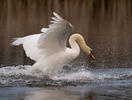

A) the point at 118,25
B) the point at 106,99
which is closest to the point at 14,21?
the point at 118,25

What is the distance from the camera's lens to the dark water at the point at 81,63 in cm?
1021

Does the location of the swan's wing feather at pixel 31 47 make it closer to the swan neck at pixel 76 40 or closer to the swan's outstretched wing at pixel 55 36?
the swan's outstretched wing at pixel 55 36

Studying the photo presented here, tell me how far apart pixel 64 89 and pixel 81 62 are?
4.22 meters

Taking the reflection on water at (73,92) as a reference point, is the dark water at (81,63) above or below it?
above

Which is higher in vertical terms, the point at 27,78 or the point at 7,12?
the point at 7,12

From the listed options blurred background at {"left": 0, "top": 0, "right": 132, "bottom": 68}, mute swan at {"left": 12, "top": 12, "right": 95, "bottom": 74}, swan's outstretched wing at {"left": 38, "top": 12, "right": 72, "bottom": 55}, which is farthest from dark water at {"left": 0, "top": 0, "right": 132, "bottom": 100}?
swan's outstretched wing at {"left": 38, "top": 12, "right": 72, "bottom": 55}

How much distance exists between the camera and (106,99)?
939 cm

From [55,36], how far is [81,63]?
304 centimetres

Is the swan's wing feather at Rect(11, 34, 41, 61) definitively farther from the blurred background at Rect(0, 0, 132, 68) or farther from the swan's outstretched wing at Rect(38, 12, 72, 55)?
the blurred background at Rect(0, 0, 132, 68)

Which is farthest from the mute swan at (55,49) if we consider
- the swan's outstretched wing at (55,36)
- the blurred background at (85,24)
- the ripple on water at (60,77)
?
the blurred background at (85,24)

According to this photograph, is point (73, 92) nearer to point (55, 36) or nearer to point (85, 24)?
point (55, 36)

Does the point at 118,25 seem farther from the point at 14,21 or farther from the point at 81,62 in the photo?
the point at 81,62

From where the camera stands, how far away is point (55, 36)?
1168 centimetres

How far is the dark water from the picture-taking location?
10211 millimetres
